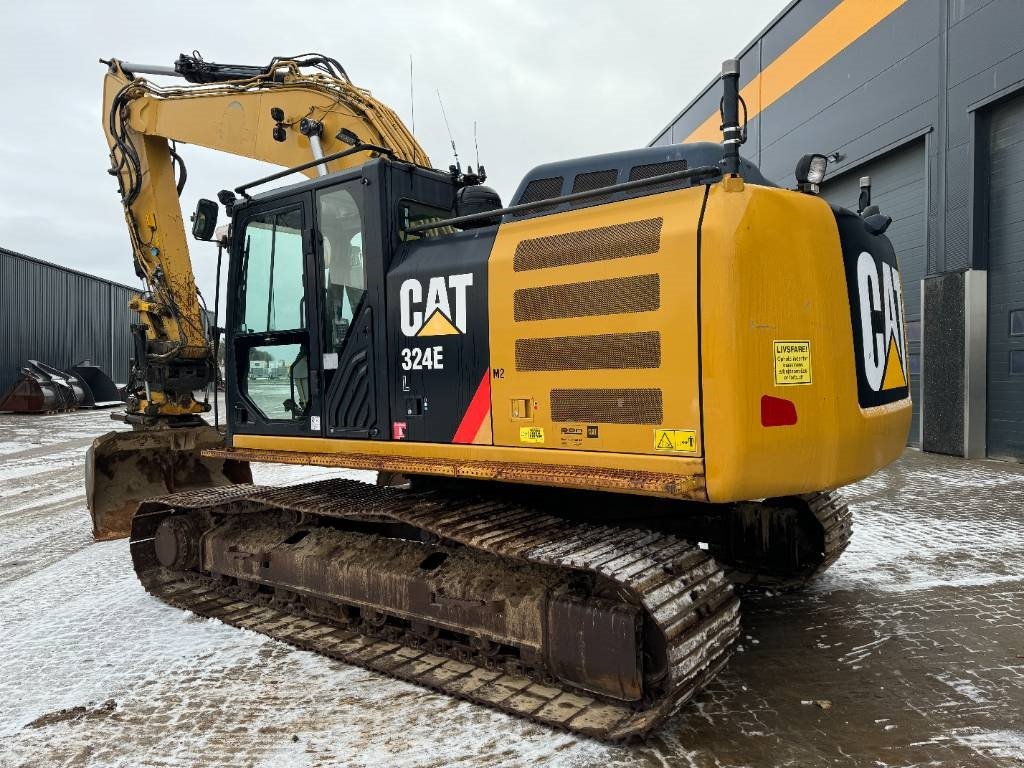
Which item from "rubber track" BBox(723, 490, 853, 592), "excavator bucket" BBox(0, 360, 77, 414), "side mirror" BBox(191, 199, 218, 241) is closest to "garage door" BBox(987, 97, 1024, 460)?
"rubber track" BBox(723, 490, 853, 592)

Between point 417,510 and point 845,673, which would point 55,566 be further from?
point 845,673

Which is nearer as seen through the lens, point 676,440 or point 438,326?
point 676,440

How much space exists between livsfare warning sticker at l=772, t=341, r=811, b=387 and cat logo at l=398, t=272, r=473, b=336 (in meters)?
1.59

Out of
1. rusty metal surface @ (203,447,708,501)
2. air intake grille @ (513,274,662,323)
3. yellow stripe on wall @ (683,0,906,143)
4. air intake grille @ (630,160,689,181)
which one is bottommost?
rusty metal surface @ (203,447,708,501)

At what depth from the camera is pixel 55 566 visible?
5867 millimetres

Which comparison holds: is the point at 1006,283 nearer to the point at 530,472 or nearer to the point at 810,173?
the point at 810,173

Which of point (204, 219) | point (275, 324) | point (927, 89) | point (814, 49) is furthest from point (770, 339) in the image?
point (814, 49)

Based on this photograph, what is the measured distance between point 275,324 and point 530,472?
7.14 feet

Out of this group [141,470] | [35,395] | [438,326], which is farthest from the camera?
[35,395]

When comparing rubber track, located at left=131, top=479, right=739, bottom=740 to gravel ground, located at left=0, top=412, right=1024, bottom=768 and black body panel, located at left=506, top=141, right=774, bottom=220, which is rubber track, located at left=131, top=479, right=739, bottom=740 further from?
black body panel, located at left=506, top=141, right=774, bottom=220

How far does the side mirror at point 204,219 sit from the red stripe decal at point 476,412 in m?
2.52

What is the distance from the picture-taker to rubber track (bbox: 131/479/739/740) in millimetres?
3039

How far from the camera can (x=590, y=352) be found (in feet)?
11.2

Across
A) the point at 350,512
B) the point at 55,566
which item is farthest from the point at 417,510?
the point at 55,566
